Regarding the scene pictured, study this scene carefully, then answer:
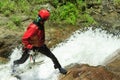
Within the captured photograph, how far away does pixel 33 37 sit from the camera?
745 cm

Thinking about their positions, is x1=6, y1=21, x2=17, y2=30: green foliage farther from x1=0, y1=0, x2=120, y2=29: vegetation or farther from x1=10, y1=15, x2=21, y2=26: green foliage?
x1=0, y1=0, x2=120, y2=29: vegetation

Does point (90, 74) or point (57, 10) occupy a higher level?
point (90, 74)

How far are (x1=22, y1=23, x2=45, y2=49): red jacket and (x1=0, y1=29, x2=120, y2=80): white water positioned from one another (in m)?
1.15

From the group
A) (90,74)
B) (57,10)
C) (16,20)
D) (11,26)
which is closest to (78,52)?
(11,26)

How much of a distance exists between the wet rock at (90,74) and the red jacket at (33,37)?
1076mm

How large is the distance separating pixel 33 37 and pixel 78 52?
3.50m

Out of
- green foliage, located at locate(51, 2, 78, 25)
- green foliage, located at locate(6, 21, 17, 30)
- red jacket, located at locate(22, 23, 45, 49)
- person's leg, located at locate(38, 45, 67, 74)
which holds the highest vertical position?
red jacket, located at locate(22, 23, 45, 49)

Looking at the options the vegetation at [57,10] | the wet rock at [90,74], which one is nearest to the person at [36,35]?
the wet rock at [90,74]

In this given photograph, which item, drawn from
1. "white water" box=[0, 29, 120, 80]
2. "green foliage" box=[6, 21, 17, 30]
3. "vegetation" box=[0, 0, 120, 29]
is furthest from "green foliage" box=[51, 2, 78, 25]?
"green foliage" box=[6, 21, 17, 30]

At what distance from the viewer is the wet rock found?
24.8 feet

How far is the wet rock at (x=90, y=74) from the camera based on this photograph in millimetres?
7547

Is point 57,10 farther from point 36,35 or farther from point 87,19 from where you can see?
point 36,35

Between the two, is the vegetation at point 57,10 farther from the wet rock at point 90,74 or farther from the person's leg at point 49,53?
the wet rock at point 90,74

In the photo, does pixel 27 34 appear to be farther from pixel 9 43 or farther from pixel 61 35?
pixel 61 35
